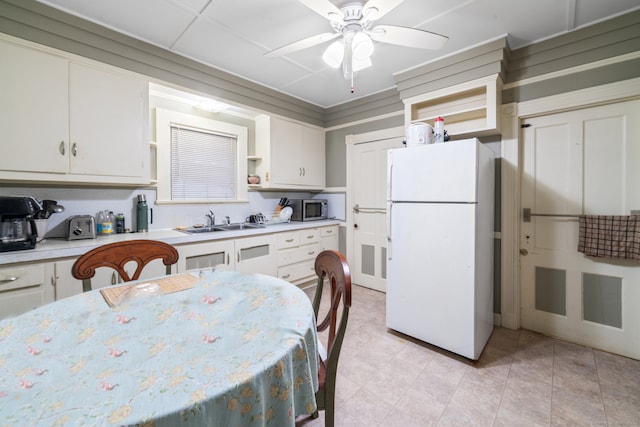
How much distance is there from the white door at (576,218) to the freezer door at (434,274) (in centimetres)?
97

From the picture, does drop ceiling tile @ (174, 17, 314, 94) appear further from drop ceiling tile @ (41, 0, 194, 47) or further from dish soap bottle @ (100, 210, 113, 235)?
dish soap bottle @ (100, 210, 113, 235)

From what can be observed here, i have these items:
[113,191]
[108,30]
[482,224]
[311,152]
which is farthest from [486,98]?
[113,191]

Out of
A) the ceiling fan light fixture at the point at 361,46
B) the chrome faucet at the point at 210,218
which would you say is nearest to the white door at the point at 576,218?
the ceiling fan light fixture at the point at 361,46

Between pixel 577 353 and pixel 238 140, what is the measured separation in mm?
3901

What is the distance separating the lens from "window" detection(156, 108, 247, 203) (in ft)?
8.99

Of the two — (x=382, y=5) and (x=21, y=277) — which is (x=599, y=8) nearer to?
(x=382, y=5)

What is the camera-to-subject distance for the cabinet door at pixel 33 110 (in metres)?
1.73

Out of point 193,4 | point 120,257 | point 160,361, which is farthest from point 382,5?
point 120,257

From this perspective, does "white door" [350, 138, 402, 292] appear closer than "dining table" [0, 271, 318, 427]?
No

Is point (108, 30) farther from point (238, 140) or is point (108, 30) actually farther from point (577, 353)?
point (577, 353)

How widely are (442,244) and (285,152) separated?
227 centimetres

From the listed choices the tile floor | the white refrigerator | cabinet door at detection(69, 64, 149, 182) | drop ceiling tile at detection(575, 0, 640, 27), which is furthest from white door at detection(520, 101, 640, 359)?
cabinet door at detection(69, 64, 149, 182)

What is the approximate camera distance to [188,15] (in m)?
1.97

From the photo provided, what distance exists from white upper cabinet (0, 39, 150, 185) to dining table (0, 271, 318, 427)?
1343mm
